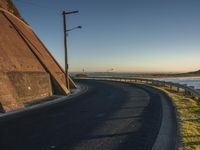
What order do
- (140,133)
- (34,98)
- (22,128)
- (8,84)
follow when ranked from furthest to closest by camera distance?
(34,98) → (8,84) → (22,128) → (140,133)

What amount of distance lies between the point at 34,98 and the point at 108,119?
30.6 feet

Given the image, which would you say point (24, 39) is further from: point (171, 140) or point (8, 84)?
point (171, 140)

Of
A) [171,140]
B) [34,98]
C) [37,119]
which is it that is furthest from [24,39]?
[171,140]

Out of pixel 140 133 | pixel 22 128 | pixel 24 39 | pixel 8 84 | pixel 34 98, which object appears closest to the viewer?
pixel 140 133

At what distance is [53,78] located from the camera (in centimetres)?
2273

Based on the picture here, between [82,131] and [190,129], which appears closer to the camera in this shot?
[82,131]

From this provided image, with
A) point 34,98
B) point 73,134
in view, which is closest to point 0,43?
point 34,98

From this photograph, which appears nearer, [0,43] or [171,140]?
[171,140]

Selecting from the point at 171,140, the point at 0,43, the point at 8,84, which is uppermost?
the point at 0,43

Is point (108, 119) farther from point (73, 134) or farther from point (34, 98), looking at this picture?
point (34, 98)

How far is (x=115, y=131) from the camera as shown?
8.39 meters

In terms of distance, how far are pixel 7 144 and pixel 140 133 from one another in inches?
162

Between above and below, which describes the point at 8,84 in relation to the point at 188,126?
above

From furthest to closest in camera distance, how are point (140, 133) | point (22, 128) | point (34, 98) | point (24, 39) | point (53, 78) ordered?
point (24, 39)
point (53, 78)
point (34, 98)
point (22, 128)
point (140, 133)
